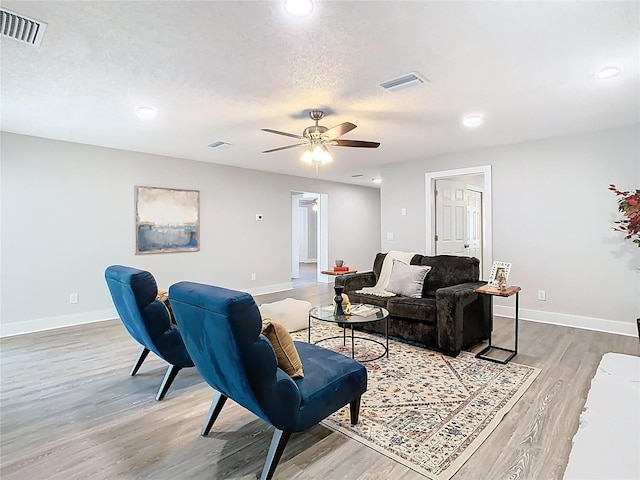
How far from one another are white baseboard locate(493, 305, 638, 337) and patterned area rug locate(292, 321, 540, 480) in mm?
1899

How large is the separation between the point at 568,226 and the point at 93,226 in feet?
20.7

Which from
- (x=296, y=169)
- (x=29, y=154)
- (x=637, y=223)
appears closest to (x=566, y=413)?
(x=637, y=223)

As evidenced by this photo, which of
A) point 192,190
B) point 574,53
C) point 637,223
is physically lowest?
point 637,223

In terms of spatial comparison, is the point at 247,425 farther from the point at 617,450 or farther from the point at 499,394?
the point at 617,450

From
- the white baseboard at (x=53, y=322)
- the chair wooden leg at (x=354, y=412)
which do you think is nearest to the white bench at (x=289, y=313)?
the chair wooden leg at (x=354, y=412)

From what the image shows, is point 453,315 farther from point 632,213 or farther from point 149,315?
point 149,315

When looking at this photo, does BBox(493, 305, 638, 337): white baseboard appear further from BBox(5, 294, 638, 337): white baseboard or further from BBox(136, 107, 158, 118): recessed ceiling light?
BBox(136, 107, 158, 118): recessed ceiling light

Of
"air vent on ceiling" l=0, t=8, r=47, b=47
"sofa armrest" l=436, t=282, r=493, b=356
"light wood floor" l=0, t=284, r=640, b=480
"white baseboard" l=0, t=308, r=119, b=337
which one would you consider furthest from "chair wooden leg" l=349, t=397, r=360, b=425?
"white baseboard" l=0, t=308, r=119, b=337

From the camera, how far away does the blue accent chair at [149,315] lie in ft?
8.25

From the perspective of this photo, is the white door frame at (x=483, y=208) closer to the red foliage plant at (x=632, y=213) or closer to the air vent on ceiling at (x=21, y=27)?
the red foliage plant at (x=632, y=213)

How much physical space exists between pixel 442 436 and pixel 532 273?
3.50 metres

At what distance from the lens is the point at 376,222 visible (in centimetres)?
977

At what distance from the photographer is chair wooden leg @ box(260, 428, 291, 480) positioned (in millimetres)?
1736

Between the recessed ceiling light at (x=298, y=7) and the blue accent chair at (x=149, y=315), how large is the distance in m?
1.94
